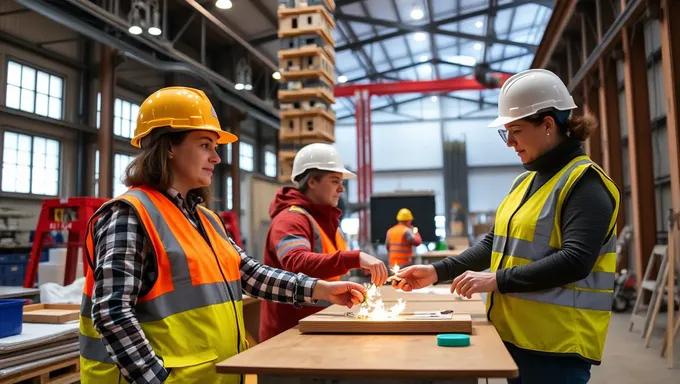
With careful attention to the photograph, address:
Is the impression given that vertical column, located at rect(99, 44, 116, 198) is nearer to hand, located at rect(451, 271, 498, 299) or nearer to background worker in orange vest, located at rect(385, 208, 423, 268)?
background worker in orange vest, located at rect(385, 208, 423, 268)

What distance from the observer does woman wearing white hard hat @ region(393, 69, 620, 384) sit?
193 centimetres

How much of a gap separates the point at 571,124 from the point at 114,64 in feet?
38.5

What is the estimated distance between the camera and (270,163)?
2262 centimetres

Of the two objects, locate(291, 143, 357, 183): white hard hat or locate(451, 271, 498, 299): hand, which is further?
locate(291, 143, 357, 183): white hard hat

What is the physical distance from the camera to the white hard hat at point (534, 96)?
2.17 m

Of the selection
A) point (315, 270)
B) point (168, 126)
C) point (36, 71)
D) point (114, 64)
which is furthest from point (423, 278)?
point (36, 71)

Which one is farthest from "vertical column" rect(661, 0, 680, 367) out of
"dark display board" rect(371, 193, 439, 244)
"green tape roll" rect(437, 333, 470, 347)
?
"green tape roll" rect(437, 333, 470, 347)

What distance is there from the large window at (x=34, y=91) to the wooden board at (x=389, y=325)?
1185 cm

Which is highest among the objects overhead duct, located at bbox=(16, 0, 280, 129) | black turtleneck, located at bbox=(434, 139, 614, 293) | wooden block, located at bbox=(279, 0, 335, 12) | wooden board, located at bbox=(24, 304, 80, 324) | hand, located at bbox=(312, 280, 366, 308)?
overhead duct, located at bbox=(16, 0, 280, 129)

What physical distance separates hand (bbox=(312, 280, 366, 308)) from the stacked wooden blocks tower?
3481mm

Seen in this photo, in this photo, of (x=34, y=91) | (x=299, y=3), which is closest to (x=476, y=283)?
(x=299, y=3)

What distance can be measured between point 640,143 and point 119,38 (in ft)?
31.2

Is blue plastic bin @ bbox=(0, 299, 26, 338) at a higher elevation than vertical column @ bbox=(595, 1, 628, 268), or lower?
lower

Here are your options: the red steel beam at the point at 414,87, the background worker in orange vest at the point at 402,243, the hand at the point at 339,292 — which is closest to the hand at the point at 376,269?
the hand at the point at 339,292
